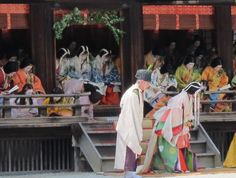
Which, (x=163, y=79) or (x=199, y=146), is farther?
(x=163, y=79)

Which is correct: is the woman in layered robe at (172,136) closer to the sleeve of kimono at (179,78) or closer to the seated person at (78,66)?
the sleeve of kimono at (179,78)

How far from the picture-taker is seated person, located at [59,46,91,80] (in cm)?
1622

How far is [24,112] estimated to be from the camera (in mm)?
14992

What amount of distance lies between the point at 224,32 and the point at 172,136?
5.70m

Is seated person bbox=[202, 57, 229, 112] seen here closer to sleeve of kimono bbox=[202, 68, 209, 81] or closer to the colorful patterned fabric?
sleeve of kimono bbox=[202, 68, 209, 81]

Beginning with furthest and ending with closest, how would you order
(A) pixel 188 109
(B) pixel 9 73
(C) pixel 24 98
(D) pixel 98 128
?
(B) pixel 9 73 < (C) pixel 24 98 < (D) pixel 98 128 < (A) pixel 188 109

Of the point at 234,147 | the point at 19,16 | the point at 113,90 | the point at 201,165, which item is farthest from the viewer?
the point at 113,90

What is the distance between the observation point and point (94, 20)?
16.1 metres

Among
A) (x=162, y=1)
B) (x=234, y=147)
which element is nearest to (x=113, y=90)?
(x=162, y=1)

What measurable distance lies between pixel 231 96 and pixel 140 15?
2.88m

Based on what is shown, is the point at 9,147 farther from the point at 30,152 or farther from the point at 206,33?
the point at 206,33

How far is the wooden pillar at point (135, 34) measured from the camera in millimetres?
16344

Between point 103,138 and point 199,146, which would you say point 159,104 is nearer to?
point 199,146

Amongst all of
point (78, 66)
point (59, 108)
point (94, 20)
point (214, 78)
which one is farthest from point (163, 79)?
point (59, 108)
